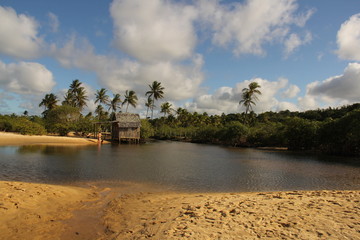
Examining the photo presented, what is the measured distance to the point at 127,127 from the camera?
170 feet

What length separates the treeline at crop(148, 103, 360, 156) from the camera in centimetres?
3219

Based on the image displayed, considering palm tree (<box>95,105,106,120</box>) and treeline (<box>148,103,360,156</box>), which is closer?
treeline (<box>148,103,360,156</box>)

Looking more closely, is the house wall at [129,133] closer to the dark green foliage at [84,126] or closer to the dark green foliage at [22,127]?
the dark green foliage at [84,126]

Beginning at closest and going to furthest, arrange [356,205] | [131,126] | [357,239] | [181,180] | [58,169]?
[357,239] < [356,205] < [181,180] < [58,169] < [131,126]

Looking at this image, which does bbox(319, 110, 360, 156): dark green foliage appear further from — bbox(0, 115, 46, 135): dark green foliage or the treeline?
bbox(0, 115, 46, 135): dark green foliage

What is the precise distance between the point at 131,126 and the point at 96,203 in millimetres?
43452

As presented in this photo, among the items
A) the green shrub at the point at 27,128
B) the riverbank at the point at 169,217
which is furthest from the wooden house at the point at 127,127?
the riverbank at the point at 169,217

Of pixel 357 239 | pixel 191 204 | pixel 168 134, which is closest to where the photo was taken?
pixel 357 239

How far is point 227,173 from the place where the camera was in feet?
57.5

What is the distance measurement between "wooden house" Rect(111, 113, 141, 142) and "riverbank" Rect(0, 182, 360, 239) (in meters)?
42.2

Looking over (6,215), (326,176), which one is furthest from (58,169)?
(326,176)

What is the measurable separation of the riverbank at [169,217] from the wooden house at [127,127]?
42231mm

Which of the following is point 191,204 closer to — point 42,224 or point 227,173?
point 42,224

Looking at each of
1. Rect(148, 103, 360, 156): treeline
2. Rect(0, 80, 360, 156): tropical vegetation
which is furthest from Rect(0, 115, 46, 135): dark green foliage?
Rect(148, 103, 360, 156): treeline
